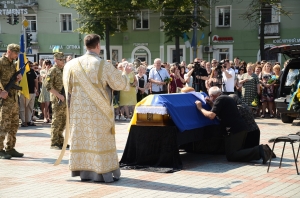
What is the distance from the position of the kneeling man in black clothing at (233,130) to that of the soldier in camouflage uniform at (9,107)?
11.5 ft

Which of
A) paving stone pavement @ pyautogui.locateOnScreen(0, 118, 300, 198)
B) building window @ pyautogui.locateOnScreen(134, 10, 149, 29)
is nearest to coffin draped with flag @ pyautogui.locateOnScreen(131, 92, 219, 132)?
paving stone pavement @ pyautogui.locateOnScreen(0, 118, 300, 198)

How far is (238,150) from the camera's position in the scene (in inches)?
423

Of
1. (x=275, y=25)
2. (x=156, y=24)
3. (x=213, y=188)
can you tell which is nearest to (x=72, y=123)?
(x=213, y=188)

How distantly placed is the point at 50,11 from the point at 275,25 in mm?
18598

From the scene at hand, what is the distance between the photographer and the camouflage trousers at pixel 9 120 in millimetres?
11391

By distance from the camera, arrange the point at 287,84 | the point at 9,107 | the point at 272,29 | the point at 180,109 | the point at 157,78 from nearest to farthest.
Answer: the point at 180,109, the point at 9,107, the point at 287,84, the point at 157,78, the point at 272,29

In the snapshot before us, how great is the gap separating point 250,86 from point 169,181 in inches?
435

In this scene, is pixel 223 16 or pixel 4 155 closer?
pixel 4 155

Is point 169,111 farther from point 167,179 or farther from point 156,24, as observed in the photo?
point 156,24

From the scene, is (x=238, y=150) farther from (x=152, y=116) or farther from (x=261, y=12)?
(x=261, y=12)

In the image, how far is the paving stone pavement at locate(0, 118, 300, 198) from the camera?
321 inches

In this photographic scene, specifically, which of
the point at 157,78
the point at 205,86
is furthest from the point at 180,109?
the point at 205,86

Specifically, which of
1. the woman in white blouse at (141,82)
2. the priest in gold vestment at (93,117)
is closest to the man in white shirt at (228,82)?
the woman in white blouse at (141,82)

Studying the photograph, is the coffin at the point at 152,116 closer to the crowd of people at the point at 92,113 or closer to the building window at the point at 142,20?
the crowd of people at the point at 92,113
